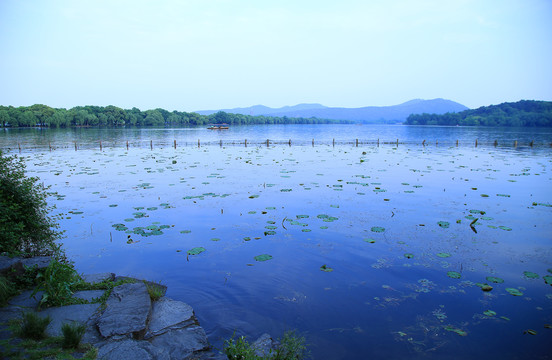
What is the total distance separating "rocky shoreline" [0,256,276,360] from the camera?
371 centimetres

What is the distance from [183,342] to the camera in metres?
4.07

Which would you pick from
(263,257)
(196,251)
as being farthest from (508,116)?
(196,251)

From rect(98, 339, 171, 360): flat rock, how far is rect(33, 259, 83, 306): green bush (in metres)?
1.47

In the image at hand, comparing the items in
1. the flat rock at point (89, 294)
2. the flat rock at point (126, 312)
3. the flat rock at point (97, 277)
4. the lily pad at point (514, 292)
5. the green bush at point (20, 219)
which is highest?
the green bush at point (20, 219)

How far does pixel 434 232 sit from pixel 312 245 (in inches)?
134

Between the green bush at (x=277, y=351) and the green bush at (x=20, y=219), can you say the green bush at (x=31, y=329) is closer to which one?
the green bush at (x=277, y=351)

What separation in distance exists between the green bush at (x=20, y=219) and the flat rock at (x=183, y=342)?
3.43 metres

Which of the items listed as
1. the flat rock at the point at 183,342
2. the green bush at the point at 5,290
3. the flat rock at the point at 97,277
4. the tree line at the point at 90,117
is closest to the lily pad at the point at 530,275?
the flat rock at the point at 183,342

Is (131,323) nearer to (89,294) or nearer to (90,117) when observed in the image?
(89,294)

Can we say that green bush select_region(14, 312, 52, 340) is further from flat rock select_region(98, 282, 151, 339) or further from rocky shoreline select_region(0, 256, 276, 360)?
flat rock select_region(98, 282, 151, 339)

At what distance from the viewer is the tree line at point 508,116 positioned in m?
121

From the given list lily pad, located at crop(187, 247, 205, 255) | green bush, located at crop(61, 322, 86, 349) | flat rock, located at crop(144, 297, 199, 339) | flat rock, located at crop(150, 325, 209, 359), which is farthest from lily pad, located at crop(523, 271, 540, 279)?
green bush, located at crop(61, 322, 86, 349)

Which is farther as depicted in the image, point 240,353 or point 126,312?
point 126,312

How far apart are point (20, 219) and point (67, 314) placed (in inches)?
108
